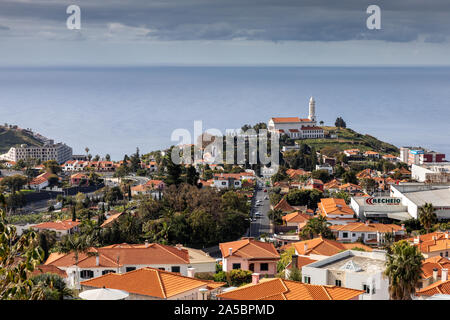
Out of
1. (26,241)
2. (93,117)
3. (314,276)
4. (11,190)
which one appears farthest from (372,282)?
(93,117)

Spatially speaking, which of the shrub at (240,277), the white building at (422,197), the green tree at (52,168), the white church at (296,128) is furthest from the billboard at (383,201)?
the white church at (296,128)

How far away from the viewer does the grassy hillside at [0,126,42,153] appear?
3814 inches

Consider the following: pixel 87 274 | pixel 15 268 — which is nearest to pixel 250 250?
pixel 87 274

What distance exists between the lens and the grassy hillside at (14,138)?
96.9 m

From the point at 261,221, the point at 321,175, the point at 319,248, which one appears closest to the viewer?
the point at 319,248

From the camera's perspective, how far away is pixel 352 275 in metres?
14.2

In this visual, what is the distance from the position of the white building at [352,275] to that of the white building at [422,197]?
60.2 feet

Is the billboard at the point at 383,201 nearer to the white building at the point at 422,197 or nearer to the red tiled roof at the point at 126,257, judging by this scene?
the white building at the point at 422,197

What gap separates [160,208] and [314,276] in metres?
16.0

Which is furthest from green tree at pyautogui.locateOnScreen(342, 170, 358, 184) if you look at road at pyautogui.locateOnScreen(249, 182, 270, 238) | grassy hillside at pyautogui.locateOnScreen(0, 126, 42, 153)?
grassy hillside at pyautogui.locateOnScreen(0, 126, 42, 153)

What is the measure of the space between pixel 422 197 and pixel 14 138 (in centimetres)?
7714

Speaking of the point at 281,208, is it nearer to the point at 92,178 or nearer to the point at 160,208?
the point at 160,208

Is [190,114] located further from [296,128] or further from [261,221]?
[261,221]
